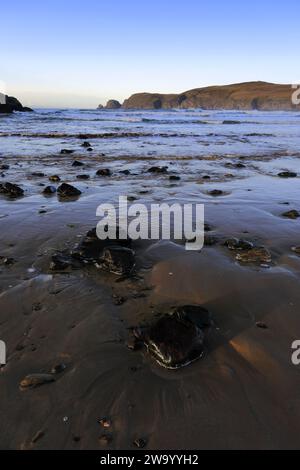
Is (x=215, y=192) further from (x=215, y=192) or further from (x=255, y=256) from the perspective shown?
(x=255, y=256)

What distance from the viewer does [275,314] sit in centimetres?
327

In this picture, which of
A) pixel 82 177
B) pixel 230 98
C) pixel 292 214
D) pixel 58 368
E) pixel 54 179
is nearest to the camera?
A: pixel 58 368

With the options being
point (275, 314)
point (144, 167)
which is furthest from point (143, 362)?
point (144, 167)

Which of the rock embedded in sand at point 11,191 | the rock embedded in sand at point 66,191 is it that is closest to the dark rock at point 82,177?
the rock embedded in sand at point 66,191

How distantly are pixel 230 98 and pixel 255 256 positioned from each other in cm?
15512

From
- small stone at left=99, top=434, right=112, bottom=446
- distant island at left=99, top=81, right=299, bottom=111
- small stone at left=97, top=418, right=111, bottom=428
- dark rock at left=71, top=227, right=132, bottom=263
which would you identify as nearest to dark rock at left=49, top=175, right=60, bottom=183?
dark rock at left=71, top=227, right=132, bottom=263

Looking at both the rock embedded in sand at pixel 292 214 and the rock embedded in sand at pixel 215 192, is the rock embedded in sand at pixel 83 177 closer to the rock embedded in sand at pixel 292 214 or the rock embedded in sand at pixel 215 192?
the rock embedded in sand at pixel 215 192

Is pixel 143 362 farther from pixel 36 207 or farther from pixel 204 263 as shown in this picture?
pixel 36 207

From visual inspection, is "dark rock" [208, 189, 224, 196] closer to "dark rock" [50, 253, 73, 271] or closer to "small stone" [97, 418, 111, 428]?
"dark rock" [50, 253, 73, 271]

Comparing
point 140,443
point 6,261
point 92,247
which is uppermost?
point 92,247

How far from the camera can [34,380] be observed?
2.54 m

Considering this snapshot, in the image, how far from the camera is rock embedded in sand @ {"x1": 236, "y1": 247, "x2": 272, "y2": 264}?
4.22m

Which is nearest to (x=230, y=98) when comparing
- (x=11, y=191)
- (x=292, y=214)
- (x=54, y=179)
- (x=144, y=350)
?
(x=54, y=179)

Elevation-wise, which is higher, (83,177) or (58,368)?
(83,177)
